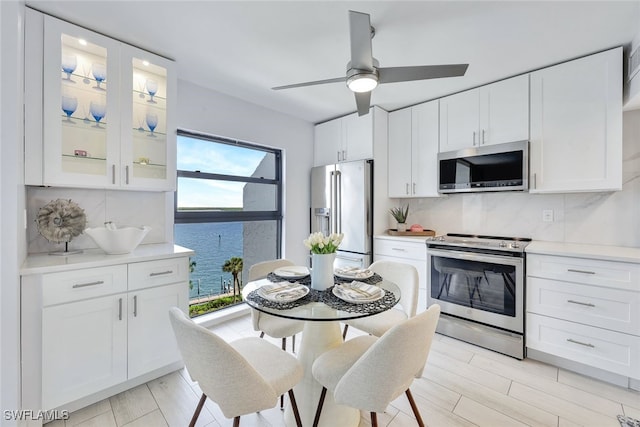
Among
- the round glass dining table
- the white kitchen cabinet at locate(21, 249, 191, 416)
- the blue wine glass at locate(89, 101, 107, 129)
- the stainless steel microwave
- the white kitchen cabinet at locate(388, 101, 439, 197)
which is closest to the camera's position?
the round glass dining table

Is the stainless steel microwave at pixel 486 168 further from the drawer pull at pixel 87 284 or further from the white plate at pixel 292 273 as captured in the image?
the drawer pull at pixel 87 284

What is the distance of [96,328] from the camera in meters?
1.67

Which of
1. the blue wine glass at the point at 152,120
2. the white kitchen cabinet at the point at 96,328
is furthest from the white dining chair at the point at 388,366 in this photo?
the blue wine glass at the point at 152,120

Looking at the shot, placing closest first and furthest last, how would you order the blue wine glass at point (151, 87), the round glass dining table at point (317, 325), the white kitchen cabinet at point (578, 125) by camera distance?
the round glass dining table at point (317, 325)
the white kitchen cabinet at point (578, 125)
the blue wine glass at point (151, 87)

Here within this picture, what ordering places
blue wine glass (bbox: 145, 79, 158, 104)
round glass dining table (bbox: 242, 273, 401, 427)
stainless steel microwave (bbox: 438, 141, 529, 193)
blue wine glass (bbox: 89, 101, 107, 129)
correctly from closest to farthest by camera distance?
round glass dining table (bbox: 242, 273, 401, 427)
blue wine glass (bbox: 89, 101, 107, 129)
blue wine glass (bbox: 145, 79, 158, 104)
stainless steel microwave (bbox: 438, 141, 529, 193)

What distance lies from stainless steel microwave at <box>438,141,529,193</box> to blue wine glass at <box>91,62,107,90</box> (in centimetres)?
308

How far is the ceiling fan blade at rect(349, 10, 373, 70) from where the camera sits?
50.9 inches

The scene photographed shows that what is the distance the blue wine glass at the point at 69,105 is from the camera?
5.98 ft

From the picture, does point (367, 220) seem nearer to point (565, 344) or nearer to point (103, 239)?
point (565, 344)

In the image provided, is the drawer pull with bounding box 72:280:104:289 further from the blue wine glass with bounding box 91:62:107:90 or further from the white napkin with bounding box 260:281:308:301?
the blue wine glass with bounding box 91:62:107:90

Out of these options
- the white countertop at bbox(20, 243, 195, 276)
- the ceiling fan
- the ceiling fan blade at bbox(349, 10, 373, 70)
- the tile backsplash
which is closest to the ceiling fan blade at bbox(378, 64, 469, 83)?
the ceiling fan

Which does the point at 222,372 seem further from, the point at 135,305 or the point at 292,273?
the point at 135,305

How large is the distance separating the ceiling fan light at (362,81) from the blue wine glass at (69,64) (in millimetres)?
1916

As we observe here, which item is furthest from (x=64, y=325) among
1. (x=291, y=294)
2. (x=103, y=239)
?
(x=291, y=294)
